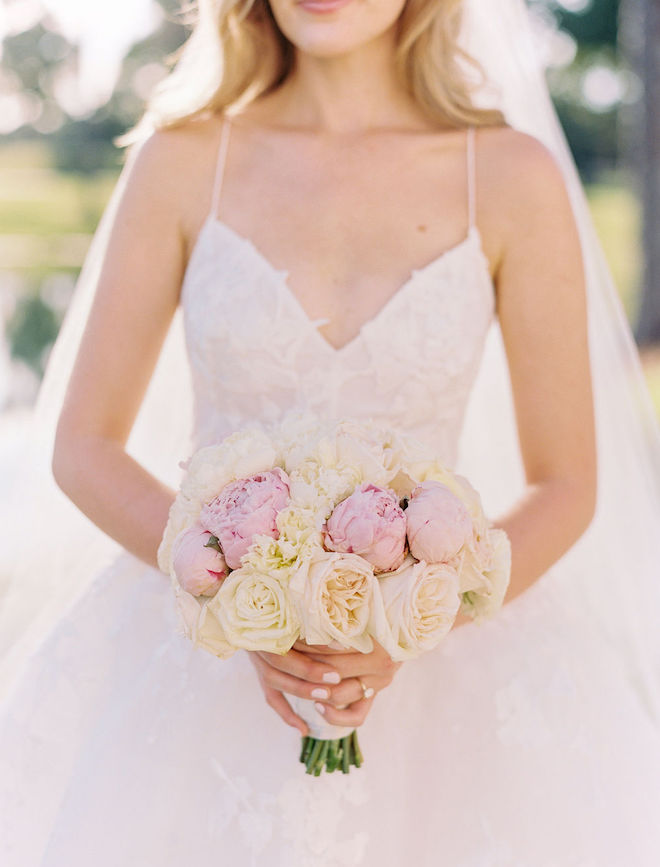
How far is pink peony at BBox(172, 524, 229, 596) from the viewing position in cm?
170

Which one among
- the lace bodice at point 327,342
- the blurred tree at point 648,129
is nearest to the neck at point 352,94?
the lace bodice at point 327,342

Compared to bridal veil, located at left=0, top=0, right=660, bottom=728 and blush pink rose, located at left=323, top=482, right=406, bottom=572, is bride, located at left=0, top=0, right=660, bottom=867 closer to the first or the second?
bridal veil, located at left=0, top=0, right=660, bottom=728

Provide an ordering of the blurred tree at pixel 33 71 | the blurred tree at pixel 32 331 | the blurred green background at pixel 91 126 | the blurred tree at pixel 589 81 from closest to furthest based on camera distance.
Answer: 1. the blurred green background at pixel 91 126
2. the blurred tree at pixel 32 331
3. the blurred tree at pixel 33 71
4. the blurred tree at pixel 589 81

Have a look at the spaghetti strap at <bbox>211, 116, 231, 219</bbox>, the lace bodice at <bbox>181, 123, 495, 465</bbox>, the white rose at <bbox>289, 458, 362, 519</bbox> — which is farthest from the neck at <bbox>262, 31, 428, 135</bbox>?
the white rose at <bbox>289, 458, 362, 519</bbox>

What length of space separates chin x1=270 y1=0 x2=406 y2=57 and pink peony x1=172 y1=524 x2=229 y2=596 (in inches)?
53.0

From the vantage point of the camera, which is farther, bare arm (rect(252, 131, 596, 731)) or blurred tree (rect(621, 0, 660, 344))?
blurred tree (rect(621, 0, 660, 344))

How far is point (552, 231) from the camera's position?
8.41 ft

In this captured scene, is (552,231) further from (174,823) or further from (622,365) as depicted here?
(174,823)

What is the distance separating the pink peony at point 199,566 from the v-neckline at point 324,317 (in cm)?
92

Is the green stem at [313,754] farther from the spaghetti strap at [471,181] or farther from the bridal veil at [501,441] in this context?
the spaghetti strap at [471,181]

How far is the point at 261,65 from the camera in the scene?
115 inches

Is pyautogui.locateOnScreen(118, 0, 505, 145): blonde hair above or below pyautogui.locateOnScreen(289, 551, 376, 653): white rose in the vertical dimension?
above

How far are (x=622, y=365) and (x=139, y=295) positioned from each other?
1368 mm

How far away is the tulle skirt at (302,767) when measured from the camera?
2109 millimetres
